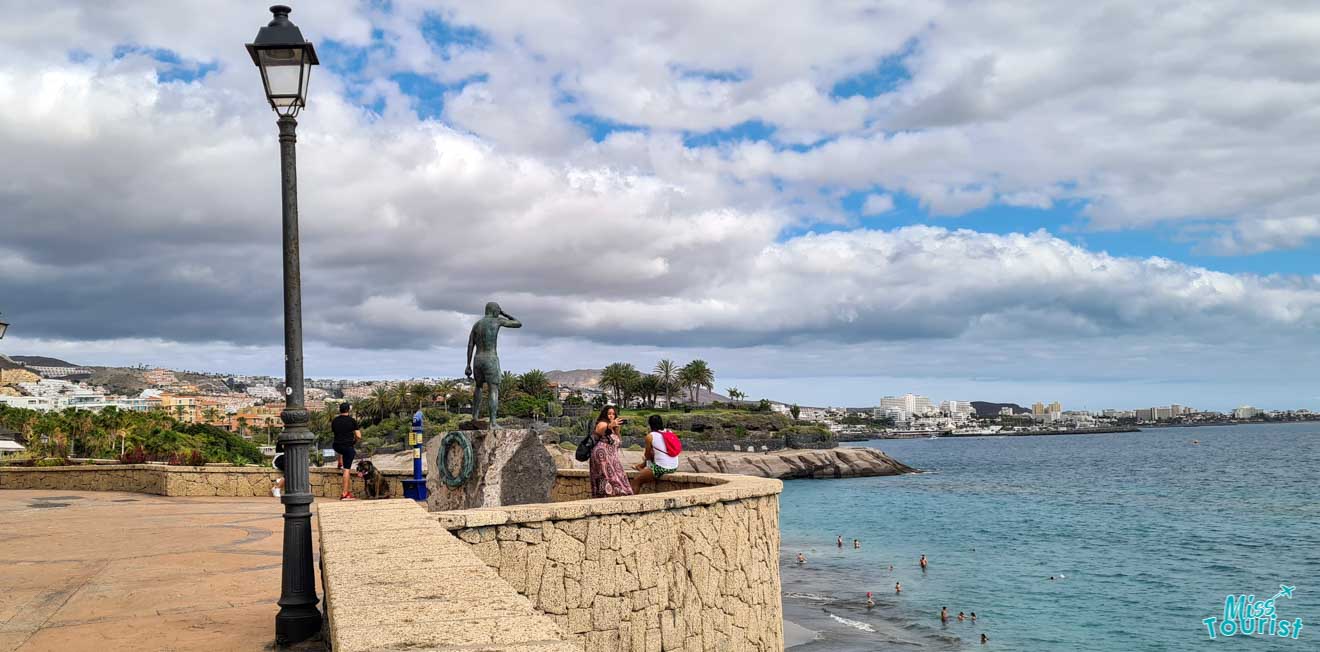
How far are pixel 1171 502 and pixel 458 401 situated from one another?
2562 inches

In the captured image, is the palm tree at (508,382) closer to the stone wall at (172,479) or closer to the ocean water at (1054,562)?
the ocean water at (1054,562)

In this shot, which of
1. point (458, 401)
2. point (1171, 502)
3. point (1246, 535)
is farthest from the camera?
point (458, 401)

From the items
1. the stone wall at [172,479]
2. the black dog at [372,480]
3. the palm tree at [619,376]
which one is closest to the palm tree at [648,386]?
the palm tree at [619,376]

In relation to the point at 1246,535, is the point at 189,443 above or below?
above

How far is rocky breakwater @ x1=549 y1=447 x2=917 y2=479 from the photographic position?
318 ft

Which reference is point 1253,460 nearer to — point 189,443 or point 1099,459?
point 1099,459

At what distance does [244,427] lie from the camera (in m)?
133

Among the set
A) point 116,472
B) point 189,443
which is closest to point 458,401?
point 189,443

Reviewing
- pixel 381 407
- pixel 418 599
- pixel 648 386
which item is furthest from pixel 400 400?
pixel 418 599

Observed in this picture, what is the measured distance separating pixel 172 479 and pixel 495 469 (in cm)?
1166

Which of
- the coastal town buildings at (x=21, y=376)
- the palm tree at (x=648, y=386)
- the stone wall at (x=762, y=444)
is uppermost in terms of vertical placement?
the coastal town buildings at (x=21, y=376)

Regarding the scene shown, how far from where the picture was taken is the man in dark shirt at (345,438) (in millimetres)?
15961

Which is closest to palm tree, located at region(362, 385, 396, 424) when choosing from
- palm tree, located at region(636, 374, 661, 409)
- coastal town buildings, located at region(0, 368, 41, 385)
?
palm tree, located at region(636, 374, 661, 409)

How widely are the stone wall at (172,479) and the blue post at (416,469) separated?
4.41 feet
